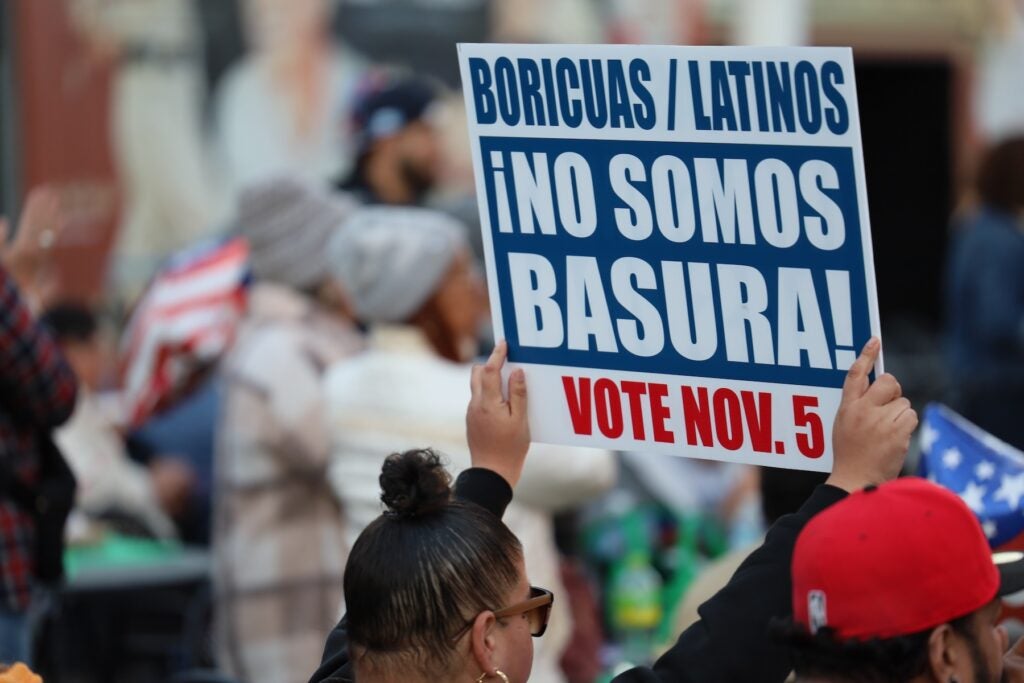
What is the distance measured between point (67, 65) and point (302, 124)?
4.71ft

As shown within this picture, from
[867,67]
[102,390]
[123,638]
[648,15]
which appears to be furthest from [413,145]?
[867,67]

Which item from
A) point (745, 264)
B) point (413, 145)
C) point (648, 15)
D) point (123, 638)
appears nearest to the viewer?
point (745, 264)

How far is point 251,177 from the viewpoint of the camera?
9.94 metres

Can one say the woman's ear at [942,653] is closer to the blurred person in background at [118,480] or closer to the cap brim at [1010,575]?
the cap brim at [1010,575]

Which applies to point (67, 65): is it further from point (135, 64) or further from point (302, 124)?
point (302, 124)

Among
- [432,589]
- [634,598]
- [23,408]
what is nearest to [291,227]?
[23,408]

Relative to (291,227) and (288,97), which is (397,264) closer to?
(291,227)

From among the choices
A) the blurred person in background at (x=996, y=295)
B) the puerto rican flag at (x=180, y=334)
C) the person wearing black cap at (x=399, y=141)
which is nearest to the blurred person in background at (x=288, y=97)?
the puerto rican flag at (x=180, y=334)

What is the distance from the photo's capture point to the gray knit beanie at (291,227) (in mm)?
5625

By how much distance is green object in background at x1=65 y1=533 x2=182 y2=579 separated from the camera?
247 inches

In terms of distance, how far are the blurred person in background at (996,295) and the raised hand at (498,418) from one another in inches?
186

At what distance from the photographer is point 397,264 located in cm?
454

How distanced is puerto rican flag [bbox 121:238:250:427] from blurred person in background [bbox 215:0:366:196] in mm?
3130

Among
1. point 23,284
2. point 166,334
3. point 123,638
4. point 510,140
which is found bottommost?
point 123,638
